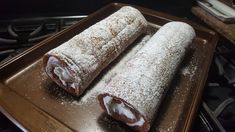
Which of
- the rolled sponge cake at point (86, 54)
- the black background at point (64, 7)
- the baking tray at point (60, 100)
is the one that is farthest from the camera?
the black background at point (64, 7)

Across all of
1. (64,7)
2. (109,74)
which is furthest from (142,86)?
(64,7)

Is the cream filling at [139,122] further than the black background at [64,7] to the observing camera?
No

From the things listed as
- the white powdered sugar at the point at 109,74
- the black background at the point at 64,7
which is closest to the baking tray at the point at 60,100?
the white powdered sugar at the point at 109,74

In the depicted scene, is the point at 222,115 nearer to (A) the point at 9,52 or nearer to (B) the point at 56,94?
(B) the point at 56,94

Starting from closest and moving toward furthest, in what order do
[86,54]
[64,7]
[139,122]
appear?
[139,122] → [86,54] → [64,7]

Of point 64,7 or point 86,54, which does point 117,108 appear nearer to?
point 86,54

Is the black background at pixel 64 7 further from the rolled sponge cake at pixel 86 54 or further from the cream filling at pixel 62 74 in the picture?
the cream filling at pixel 62 74

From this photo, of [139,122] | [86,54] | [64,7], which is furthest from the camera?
[64,7]

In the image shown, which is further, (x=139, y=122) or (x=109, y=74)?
(x=109, y=74)
